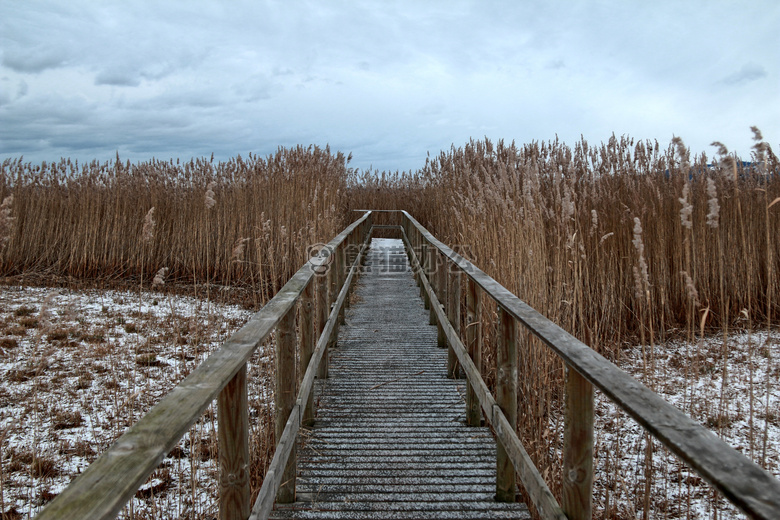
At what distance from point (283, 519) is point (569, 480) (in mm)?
1252

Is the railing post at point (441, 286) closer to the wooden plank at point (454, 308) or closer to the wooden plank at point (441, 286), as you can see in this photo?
the wooden plank at point (441, 286)

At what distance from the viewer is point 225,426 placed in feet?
4.50

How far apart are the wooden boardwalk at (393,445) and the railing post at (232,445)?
88 cm

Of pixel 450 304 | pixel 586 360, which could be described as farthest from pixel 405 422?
pixel 586 360

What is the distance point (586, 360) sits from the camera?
4.26 feet

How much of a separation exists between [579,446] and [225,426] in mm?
897

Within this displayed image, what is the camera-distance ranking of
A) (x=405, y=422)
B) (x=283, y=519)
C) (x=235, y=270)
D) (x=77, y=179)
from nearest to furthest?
(x=283, y=519) → (x=405, y=422) → (x=235, y=270) → (x=77, y=179)

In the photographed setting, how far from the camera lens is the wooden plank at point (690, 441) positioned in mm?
698

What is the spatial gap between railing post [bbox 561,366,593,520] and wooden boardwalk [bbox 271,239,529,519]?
88 cm

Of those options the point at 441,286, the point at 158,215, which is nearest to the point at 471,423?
the point at 441,286

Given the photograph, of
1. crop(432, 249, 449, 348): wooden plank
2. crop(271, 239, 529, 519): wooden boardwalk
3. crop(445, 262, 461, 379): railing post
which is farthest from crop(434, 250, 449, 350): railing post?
crop(445, 262, 461, 379): railing post

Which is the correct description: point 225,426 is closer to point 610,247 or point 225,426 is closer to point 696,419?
point 696,419

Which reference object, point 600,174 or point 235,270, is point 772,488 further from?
point 235,270
